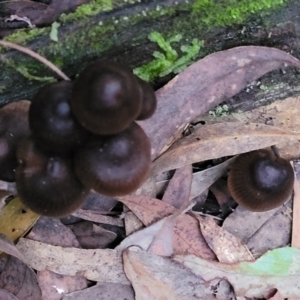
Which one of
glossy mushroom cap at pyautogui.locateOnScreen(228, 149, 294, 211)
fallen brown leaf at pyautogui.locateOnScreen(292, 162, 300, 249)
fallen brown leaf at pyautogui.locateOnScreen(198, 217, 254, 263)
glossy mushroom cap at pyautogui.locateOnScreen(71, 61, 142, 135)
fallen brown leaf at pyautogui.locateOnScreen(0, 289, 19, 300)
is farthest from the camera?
fallen brown leaf at pyautogui.locateOnScreen(292, 162, 300, 249)

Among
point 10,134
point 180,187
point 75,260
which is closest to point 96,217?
point 75,260

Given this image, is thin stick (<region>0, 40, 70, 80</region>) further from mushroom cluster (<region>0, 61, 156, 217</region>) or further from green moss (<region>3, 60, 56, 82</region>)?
mushroom cluster (<region>0, 61, 156, 217</region>)

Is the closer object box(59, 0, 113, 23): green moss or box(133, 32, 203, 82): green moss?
box(59, 0, 113, 23): green moss

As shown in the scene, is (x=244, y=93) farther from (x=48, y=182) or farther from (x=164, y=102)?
(x=48, y=182)

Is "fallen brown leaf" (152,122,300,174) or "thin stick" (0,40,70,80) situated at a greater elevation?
"thin stick" (0,40,70,80)

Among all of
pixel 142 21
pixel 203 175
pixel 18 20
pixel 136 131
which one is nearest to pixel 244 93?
pixel 203 175

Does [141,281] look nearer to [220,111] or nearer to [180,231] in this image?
[180,231]

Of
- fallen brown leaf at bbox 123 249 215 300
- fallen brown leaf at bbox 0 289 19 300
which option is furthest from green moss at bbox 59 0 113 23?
fallen brown leaf at bbox 0 289 19 300
